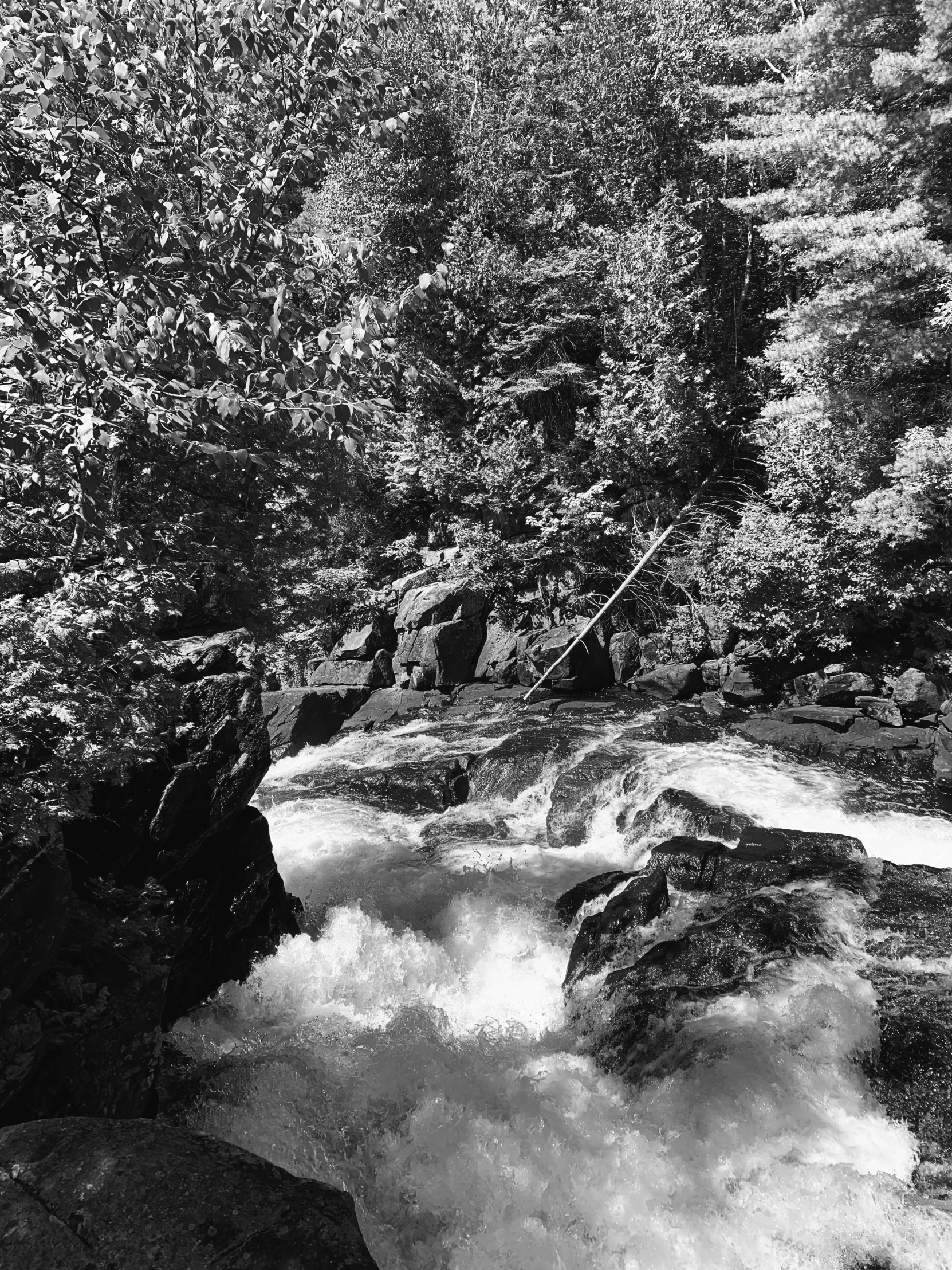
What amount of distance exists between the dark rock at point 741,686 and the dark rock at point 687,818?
4824 millimetres

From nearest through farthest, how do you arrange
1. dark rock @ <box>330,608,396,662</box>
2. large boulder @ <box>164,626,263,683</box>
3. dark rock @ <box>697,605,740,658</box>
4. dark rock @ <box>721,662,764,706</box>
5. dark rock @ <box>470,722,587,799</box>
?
1. large boulder @ <box>164,626,263,683</box>
2. dark rock @ <box>470,722,587,799</box>
3. dark rock @ <box>721,662,764,706</box>
4. dark rock @ <box>697,605,740,658</box>
5. dark rock @ <box>330,608,396,662</box>

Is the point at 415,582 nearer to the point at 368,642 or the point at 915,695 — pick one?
the point at 368,642

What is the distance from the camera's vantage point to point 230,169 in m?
4.56

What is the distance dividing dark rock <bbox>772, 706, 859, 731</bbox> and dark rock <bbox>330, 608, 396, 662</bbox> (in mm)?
8361

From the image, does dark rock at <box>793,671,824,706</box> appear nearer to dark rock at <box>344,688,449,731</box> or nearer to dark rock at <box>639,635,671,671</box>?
dark rock at <box>639,635,671,671</box>

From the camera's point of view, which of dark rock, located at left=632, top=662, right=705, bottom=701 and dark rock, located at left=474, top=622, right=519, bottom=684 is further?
dark rock, located at left=474, top=622, right=519, bottom=684

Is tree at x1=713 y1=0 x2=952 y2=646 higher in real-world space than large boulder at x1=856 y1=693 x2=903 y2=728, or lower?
higher

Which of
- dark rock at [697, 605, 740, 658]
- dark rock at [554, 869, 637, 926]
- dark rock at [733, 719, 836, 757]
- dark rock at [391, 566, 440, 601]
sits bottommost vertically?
dark rock at [554, 869, 637, 926]

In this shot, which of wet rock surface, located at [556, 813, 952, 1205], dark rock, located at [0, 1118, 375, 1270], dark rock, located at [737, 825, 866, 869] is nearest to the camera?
dark rock, located at [0, 1118, 375, 1270]

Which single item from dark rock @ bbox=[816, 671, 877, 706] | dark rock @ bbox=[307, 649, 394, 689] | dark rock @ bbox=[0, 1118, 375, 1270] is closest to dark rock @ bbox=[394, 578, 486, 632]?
dark rock @ bbox=[307, 649, 394, 689]

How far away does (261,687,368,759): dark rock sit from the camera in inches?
528

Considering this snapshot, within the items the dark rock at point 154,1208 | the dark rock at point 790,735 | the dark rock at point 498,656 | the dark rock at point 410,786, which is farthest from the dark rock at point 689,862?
the dark rock at point 498,656

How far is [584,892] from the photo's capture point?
271 inches

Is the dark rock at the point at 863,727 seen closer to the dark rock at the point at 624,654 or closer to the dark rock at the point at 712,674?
the dark rock at the point at 712,674
